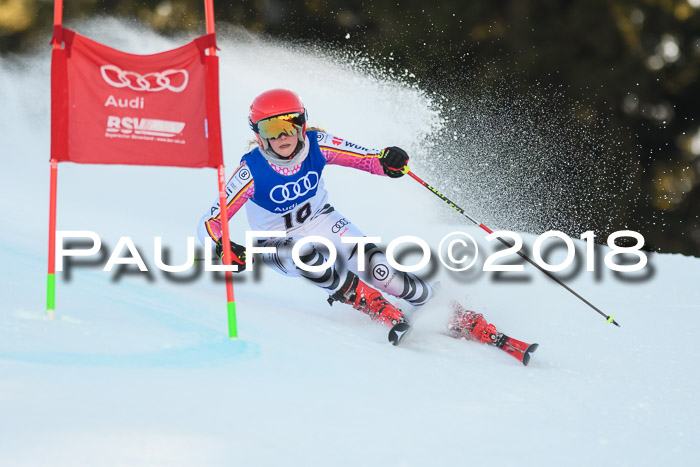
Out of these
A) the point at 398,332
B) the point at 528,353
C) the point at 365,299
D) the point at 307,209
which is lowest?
the point at 528,353

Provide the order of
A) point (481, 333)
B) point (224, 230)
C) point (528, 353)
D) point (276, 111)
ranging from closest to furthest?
point (224, 230) → point (528, 353) → point (276, 111) → point (481, 333)

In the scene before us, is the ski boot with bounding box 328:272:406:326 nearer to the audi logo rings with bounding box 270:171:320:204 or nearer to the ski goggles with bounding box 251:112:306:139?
the audi logo rings with bounding box 270:171:320:204

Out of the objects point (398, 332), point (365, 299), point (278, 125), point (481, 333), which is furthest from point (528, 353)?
point (278, 125)

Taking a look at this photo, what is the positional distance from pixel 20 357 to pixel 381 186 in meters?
5.64

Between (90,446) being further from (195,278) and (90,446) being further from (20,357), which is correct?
(195,278)

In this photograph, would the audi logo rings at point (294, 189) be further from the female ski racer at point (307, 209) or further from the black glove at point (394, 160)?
the black glove at point (394, 160)

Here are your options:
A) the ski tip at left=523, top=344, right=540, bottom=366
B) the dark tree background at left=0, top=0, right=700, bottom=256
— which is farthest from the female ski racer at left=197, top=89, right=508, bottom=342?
the dark tree background at left=0, top=0, right=700, bottom=256

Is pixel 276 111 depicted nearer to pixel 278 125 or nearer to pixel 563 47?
pixel 278 125

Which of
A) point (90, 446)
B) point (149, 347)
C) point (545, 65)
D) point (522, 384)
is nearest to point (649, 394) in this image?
point (522, 384)

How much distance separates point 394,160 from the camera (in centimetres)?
478

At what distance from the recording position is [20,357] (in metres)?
3.10

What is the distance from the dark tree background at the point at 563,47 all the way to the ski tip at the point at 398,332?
10.6 meters

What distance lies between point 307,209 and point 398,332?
1.01m

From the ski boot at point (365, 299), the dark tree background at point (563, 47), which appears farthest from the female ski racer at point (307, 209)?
the dark tree background at point (563, 47)
